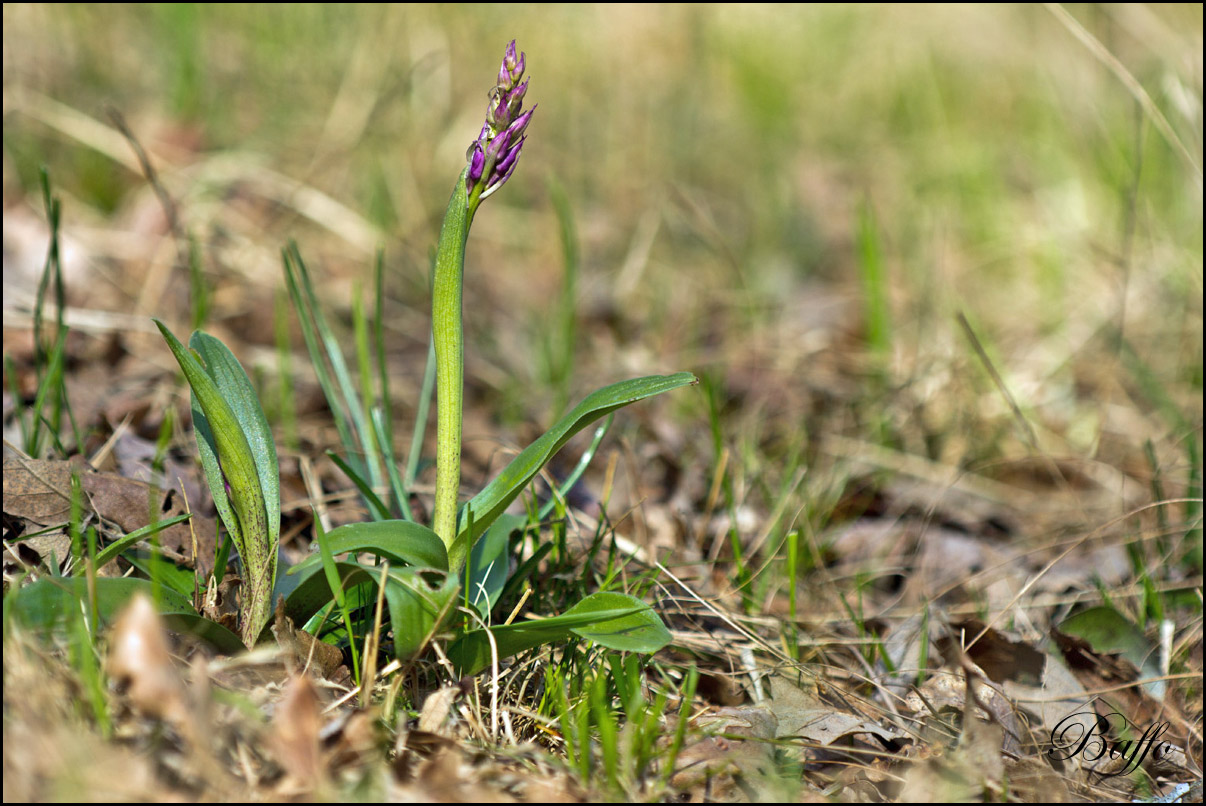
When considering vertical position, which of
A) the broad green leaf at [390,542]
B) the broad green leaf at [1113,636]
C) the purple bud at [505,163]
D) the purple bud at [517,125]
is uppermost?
the purple bud at [517,125]

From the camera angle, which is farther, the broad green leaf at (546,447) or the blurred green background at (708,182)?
the blurred green background at (708,182)

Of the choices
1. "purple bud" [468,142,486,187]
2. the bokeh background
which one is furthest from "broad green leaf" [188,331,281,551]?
the bokeh background

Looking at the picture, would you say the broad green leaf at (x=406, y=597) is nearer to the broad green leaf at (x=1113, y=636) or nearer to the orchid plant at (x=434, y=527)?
the orchid plant at (x=434, y=527)

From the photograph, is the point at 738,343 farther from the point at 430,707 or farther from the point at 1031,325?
the point at 430,707

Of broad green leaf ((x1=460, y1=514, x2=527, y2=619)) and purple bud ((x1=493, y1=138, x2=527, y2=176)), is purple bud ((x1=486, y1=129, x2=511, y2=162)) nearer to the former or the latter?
purple bud ((x1=493, y1=138, x2=527, y2=176))

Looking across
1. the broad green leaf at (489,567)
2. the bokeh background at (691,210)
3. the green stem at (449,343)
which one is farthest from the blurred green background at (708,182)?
the green stem at (449,343)

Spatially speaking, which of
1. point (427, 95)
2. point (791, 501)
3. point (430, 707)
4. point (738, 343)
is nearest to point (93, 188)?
point (427, 95)

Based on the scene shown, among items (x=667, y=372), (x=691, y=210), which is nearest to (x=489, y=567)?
(x=667, y=372)

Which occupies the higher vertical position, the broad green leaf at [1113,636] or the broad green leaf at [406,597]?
the broad green leaf at [406,597]
